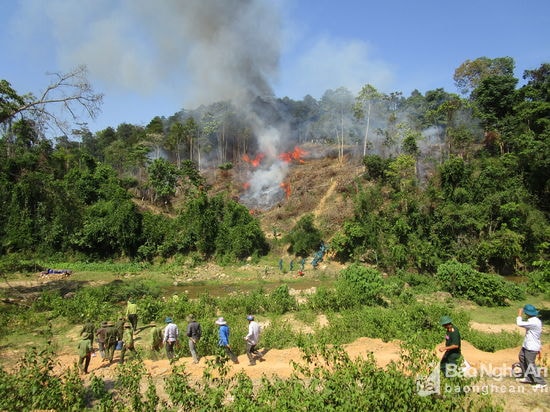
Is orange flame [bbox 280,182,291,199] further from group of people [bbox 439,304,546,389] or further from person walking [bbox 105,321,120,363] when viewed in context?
group of people [bbox 439,304,546,389]

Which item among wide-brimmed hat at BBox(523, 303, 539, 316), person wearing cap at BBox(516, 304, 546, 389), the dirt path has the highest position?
the dirt path

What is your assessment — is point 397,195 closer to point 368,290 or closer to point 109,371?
point 368,290

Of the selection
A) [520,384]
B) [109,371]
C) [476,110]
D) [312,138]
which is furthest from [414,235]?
[312,138]

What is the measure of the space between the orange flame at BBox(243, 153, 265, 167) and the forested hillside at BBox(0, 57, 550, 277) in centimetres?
56

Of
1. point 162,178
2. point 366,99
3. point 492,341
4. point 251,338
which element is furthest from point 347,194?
point 251,338

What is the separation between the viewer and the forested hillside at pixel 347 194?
810 inches

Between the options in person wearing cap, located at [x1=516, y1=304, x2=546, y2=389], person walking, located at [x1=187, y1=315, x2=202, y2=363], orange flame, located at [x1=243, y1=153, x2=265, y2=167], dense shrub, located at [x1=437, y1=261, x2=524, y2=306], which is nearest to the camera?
person wearing cap, located at [x1=516, y1=304, x2=546, y2=389]

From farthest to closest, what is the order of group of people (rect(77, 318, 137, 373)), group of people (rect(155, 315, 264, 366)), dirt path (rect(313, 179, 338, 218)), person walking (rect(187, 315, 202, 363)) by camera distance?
dirt path (rect(313, 179, 338, 218)), group of people (rect(77, 318, 137, 373)), person walking (rect(187, 315, 202, 363)), group of people (rect(155, 315, 264, 366))

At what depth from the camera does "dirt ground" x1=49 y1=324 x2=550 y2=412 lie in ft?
18.7

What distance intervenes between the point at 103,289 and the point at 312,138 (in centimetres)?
4097

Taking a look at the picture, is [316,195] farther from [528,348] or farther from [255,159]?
[528,348]

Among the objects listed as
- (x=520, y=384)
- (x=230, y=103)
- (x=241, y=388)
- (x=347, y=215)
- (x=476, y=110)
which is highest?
(x=230, y=103)

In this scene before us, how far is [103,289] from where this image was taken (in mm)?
16578

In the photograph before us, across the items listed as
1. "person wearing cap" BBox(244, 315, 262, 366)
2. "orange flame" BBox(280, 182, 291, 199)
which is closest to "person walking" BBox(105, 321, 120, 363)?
"person wearing cap" BBox(244, 315, 262, 366)
